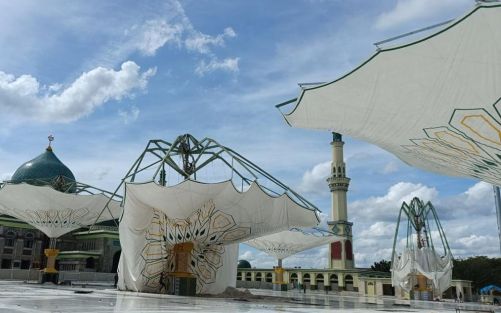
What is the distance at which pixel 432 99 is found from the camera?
47.1 feet

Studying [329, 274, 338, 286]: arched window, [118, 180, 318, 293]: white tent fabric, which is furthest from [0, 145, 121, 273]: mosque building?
Answer: [118, 180, 318, 293]: white tent fabric

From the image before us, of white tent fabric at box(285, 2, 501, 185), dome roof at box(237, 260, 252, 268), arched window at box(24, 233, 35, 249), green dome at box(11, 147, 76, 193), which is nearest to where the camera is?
white tent fabric at box(285, 2, 501, 185)

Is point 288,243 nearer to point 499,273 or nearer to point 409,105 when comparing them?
point 499,273

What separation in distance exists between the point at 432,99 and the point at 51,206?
134 feet

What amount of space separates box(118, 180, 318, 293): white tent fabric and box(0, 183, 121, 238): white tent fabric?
47.4 ft

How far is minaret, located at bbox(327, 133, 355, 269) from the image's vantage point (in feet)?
274

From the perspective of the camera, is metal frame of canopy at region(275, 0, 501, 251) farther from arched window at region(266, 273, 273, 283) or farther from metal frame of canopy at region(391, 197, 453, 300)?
arched window at region(266, 273, 273, 283)

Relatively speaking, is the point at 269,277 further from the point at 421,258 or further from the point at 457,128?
the point at 457,128

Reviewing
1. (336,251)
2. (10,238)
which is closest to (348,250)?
(336,251)

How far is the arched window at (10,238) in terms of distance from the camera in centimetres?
7238

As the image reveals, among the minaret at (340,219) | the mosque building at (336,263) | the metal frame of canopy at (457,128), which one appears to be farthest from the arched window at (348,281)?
the metal frame of canopy at (457,128)

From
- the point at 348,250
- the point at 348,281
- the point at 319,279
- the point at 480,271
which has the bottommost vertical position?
the point at 348,281

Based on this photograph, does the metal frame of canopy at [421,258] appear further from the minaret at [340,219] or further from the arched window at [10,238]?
the arched window at [10,238]

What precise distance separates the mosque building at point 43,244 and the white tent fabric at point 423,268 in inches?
1751
